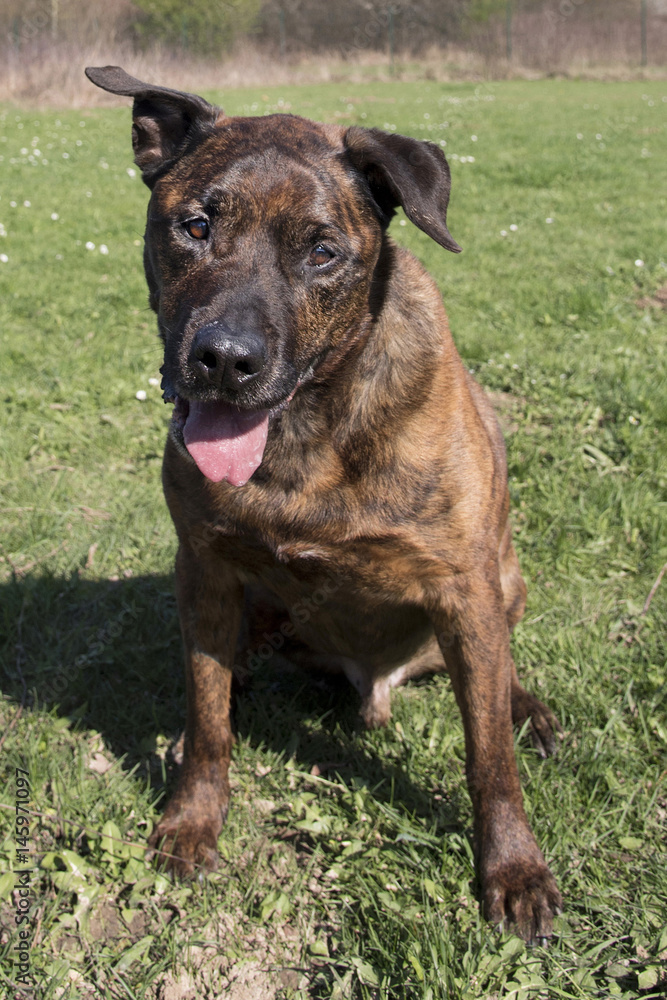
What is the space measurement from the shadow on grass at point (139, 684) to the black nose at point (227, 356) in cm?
134

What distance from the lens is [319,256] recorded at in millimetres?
2102

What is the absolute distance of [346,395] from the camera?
222cm

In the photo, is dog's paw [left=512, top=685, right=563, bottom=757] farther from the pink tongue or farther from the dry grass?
the dry grass

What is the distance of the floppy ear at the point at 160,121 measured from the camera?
227cm

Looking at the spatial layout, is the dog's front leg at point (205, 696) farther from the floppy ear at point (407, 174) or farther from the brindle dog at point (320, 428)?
the floppy ear at point (407, 174)

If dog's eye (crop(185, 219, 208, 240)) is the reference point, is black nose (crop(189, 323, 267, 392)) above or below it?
below

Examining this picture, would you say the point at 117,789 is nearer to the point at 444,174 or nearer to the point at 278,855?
the point at 278,855

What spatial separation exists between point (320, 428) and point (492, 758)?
1.03 m

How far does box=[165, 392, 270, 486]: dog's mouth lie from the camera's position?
201 cm

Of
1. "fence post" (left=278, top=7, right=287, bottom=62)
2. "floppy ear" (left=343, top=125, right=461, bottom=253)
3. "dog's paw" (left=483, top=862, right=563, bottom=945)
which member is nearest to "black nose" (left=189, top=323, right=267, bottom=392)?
"floppy ear" (left=343, top=125, right=461, bottom=253)

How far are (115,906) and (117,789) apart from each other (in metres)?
0.38

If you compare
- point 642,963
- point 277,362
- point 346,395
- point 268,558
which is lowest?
point 642,963

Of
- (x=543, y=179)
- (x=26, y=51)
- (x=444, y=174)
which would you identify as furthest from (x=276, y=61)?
(x=444, y=174)

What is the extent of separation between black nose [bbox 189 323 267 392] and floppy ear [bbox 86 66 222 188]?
2.52 feet
